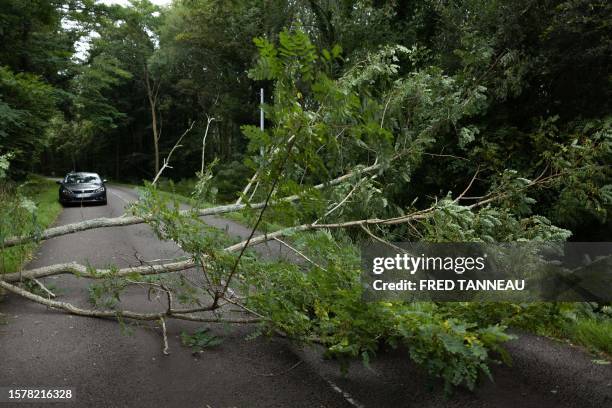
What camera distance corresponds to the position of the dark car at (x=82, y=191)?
1875cm

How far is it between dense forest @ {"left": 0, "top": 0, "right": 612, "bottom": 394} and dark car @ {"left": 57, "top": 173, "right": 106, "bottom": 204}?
2045mm

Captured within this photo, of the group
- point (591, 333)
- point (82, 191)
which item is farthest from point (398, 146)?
point (82, 191)

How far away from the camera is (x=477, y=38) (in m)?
9.07

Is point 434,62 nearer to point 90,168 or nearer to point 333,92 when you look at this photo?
point 333,92

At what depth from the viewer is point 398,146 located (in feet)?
19.4

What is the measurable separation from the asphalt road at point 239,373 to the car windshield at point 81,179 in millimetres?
15514

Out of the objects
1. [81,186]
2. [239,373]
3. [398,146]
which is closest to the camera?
[239,373]

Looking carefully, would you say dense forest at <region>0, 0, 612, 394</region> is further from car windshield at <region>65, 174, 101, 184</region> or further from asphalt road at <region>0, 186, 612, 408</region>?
car windshield at <region>65, 174, 101, 184</region>

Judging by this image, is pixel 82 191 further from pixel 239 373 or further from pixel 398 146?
pixel 239 373

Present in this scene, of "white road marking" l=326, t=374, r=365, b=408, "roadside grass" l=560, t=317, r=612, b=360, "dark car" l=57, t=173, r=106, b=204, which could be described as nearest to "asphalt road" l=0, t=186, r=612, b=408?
"white road marking" l=326, t=374, r=365, b=408

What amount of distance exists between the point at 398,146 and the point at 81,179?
59.1 ft

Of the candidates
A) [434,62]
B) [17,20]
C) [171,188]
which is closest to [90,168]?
[17,20]

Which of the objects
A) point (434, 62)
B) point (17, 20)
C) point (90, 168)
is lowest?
point (90, 168)

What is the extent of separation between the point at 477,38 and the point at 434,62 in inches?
78.8
